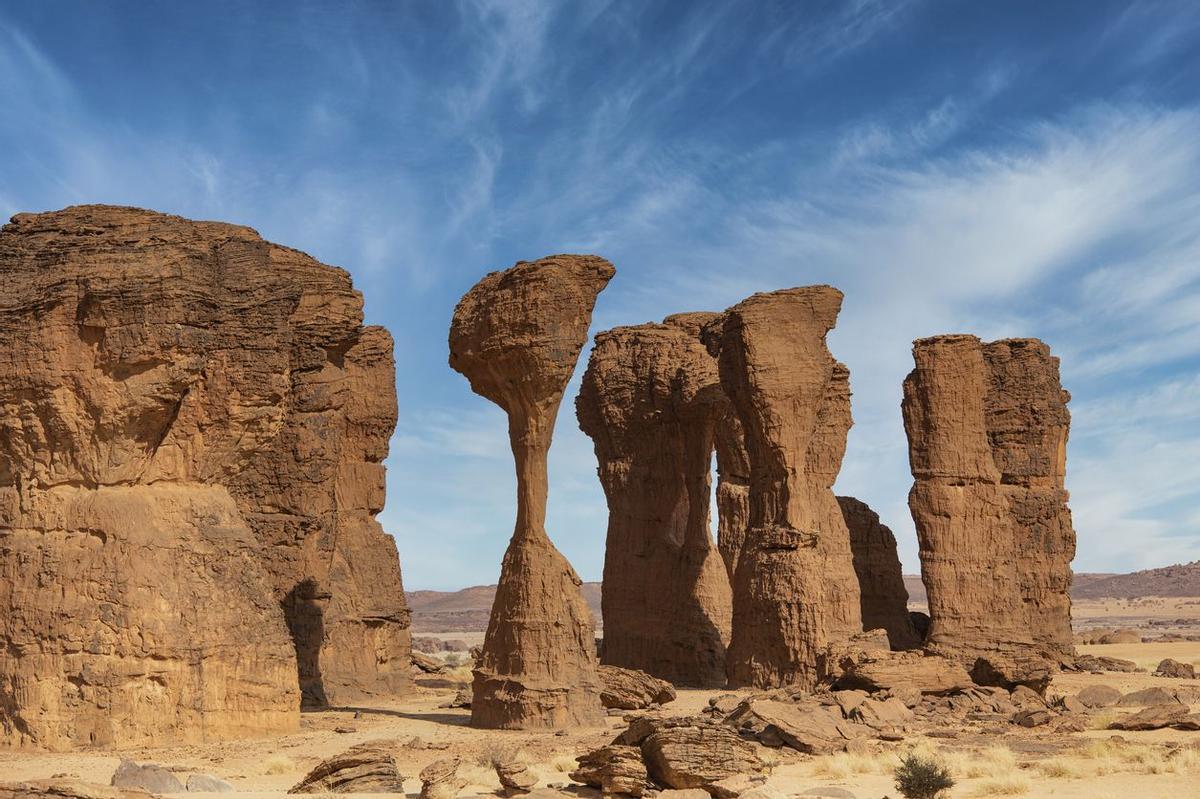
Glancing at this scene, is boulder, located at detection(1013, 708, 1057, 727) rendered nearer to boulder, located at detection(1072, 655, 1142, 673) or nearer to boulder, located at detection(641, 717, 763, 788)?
boulder, located at detection(641, 717, 763, 788)

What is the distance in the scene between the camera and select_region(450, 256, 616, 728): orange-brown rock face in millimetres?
19062

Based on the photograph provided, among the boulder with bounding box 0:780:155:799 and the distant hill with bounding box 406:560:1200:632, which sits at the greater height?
the distant hill with bounding box 406:560:1200:632

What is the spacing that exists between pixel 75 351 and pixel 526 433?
19.9 ft

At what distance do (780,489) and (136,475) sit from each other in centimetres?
1149

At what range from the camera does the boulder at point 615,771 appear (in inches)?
525

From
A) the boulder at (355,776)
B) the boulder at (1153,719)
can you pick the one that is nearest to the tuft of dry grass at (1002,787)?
the boulder at (1153,719)

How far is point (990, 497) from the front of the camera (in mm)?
28625

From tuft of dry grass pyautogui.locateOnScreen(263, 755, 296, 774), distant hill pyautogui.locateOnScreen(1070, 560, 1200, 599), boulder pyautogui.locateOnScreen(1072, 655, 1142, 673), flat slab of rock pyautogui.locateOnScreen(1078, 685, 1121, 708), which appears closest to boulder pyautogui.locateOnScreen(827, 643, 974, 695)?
flat slab of rock pyautogui.locateOnScreen(1078, 685, 1121, 708)

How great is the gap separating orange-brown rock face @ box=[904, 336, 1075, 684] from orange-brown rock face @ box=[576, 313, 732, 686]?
4182 millimetres

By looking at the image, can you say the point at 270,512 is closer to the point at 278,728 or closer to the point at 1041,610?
the point at 278,728

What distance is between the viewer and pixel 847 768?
50.1 feet

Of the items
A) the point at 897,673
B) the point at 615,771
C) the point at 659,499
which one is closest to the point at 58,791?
the point at 615,771

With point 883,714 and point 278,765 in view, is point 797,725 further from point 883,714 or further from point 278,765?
point 278,765

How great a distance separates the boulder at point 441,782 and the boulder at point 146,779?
2293 millimetres
